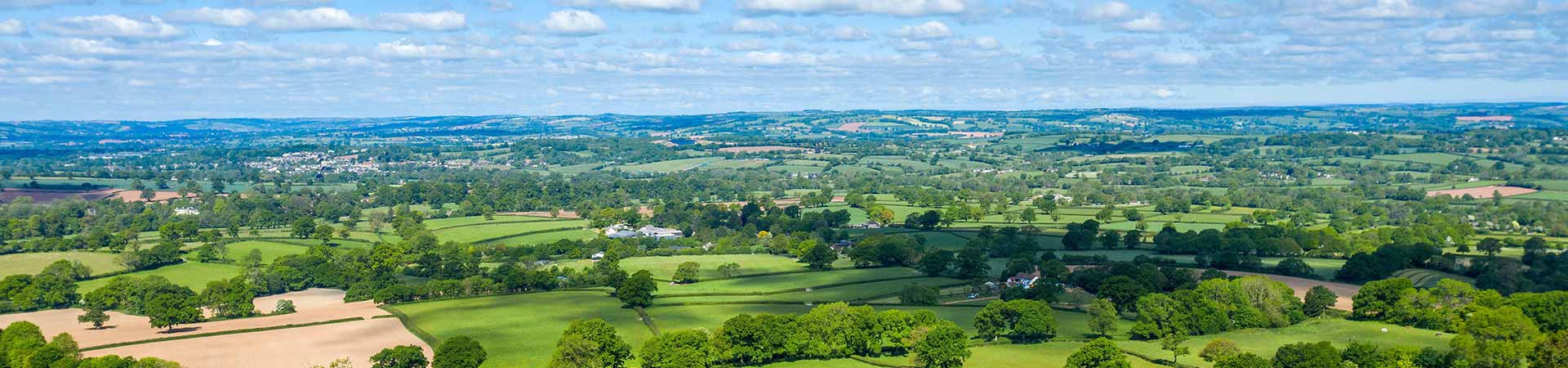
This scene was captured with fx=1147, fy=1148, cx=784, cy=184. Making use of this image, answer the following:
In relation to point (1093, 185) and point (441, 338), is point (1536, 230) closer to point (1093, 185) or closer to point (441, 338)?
point (1093, 185)

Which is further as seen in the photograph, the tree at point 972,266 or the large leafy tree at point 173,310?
the tree at point 972,266

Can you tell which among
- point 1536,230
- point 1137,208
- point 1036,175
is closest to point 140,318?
point 1137,208

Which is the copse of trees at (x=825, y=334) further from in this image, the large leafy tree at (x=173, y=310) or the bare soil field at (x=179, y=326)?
the large leafy tree at (x=173, y=310)

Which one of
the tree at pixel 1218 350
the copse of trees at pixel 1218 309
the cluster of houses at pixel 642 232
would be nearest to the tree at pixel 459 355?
the copse of trees at pixel 1218 309

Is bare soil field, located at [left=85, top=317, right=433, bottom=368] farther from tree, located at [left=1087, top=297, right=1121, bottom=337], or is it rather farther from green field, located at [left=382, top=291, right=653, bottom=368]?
tree, located at [left=1087, top=297, right=1121, bottom=337]

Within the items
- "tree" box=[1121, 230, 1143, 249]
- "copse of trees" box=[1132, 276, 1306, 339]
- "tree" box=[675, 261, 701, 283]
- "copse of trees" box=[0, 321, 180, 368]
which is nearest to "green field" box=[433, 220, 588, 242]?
"tree" box=[675, 261, 701, 283]
